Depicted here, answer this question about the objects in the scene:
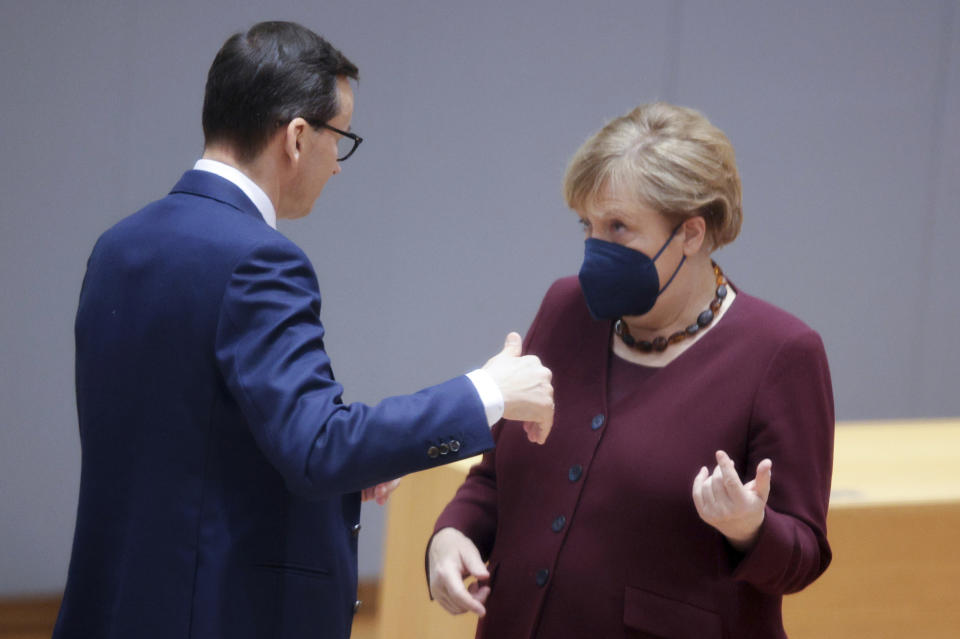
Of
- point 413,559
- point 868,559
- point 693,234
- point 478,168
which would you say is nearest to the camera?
point 693,234

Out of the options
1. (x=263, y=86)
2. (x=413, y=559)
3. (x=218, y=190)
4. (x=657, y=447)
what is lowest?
(x=413, y=559)

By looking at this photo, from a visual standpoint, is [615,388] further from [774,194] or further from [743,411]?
[774,194]

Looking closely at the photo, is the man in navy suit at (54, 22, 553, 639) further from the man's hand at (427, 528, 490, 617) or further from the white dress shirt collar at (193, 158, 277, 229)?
the man's hand at (427, 528, 490, 617)

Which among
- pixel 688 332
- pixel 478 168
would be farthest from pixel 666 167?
pixel 478 168

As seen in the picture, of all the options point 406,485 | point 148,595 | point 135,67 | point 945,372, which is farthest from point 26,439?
point 945,372

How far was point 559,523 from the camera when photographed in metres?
Answer: 1.55

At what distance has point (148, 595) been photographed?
1.39 metres

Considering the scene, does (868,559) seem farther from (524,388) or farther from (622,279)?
(524,388)

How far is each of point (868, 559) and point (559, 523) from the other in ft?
2.70

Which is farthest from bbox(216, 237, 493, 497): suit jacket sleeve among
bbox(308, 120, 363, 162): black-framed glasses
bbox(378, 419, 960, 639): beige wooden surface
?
bbox(378, 419, 960, 639): beige wooden surface

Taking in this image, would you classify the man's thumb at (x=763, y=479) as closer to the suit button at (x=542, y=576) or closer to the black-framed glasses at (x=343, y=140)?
the suit button at (x=542, y=576)

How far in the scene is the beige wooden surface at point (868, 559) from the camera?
2.01 m

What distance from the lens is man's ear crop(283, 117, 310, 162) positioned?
147cm

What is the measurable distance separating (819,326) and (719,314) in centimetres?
347
